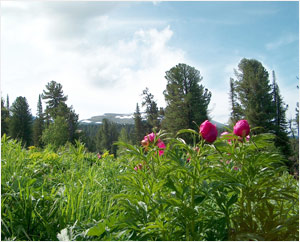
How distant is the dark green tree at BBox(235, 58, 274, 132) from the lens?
1906 cm

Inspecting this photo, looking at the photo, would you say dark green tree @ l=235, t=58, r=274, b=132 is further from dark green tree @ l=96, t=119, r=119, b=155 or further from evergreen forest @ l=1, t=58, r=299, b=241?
dark green tree @ l=96, t=119, r=119, b=155

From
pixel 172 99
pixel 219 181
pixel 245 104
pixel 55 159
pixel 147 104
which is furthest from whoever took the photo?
pixel 147 104

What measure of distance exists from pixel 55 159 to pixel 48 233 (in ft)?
4.34

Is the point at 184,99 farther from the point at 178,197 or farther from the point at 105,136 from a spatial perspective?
the point at 105,136

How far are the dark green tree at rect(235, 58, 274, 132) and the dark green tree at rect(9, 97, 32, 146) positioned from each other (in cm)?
2212

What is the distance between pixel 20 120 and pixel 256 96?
24.1m

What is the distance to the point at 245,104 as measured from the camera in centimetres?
2053

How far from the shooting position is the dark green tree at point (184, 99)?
19.8 metres

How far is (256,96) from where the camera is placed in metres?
19.7

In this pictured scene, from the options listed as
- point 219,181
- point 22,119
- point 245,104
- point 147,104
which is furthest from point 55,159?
point 22,119

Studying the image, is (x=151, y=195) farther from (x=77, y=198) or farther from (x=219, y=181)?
(x=77, y=198)

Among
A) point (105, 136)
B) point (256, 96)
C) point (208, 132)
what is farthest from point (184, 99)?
point (105, 136)

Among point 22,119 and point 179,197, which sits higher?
point 22,119

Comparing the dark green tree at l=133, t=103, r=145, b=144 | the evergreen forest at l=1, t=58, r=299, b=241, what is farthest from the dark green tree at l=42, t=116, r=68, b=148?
the evergreen forest at l=1, t=58, r=299, b=241
